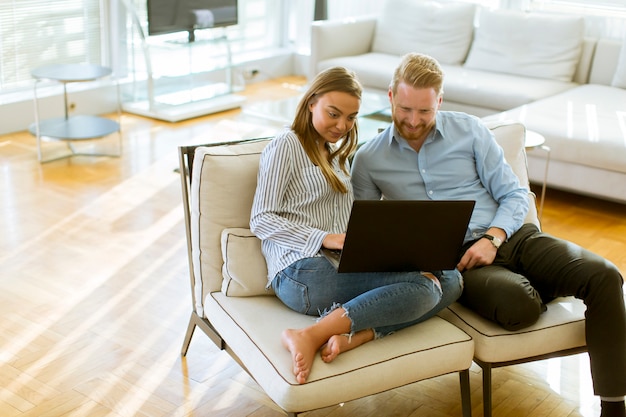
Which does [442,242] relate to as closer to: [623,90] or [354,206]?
[354,206]

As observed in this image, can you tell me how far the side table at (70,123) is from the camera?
446 cm

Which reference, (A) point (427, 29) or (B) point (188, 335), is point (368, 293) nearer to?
(B) point (188, 335)

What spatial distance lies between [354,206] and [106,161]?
2.90 m

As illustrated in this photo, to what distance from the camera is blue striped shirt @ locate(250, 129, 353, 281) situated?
2260 mm

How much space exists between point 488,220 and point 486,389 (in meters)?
0.52

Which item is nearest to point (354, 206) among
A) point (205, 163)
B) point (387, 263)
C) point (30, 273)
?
point (387, 263)

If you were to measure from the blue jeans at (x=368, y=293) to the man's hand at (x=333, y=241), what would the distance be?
44 millimetres

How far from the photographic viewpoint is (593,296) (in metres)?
2.25

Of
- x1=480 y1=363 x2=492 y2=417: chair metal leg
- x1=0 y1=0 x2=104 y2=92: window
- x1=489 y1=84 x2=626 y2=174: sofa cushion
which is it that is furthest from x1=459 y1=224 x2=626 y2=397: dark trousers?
x1=0 y1=0 x2=104 y2=92: window

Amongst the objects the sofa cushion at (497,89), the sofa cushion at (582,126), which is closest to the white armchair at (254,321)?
the sofa cushion at (582,126)

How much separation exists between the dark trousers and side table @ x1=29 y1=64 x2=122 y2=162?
9.21 feet

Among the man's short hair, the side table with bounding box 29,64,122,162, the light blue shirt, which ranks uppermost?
the man's short hair

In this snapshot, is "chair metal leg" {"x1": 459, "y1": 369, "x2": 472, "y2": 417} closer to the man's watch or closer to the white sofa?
the man's watch

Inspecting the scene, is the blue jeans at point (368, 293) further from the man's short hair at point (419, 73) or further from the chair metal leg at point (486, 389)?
the man's short hair at point (419, 73)
